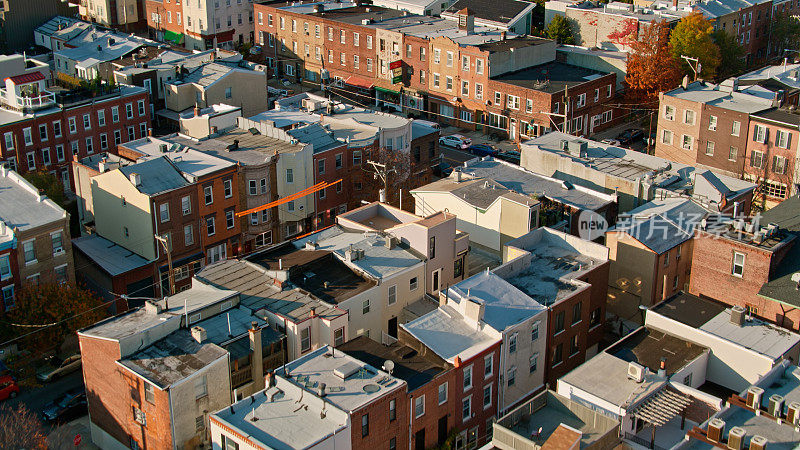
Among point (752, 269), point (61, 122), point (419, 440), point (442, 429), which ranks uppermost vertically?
point (61, 122)

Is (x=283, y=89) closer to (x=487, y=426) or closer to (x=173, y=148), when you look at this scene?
(x=173, y=148)

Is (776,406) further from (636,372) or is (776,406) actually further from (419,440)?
(419,440)

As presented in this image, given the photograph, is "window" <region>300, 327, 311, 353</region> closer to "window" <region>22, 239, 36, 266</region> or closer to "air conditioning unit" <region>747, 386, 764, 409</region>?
"window" <region>22, 239, 36, 266</region>

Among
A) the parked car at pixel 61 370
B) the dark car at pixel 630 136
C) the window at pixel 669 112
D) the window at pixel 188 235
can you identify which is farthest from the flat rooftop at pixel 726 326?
the dark car at pixel 630 136

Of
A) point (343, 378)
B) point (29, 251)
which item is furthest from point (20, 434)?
point (343, 378)

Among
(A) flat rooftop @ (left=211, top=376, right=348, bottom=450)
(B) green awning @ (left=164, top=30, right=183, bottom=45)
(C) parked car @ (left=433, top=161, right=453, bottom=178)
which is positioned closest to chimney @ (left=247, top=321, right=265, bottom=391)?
(A) flat rooftop @ (left=211, top=376, right=348, bottom=450)

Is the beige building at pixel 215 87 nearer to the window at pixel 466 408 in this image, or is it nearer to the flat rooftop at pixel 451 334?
the flat rooftop at pixel 451 334
